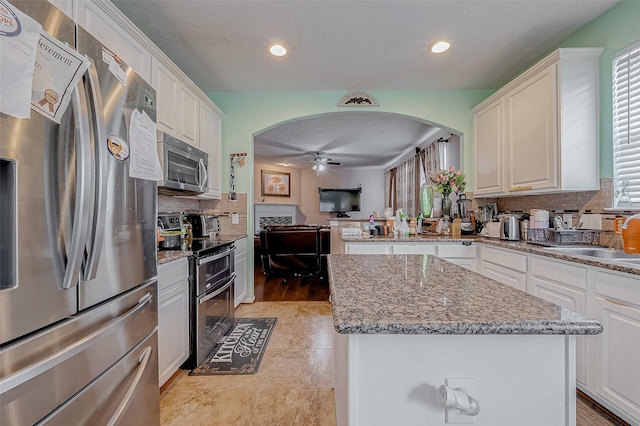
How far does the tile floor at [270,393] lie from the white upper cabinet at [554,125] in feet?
7.53

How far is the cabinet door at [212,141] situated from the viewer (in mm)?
2914

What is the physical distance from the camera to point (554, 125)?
7.07 ft

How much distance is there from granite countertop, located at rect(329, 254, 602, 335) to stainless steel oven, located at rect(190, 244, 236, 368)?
52.7 inches

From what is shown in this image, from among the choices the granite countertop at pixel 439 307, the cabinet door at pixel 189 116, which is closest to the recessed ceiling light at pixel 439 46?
the granite countertop at pixel 439 307

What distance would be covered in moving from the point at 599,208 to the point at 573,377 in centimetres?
214

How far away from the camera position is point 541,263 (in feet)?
6.44

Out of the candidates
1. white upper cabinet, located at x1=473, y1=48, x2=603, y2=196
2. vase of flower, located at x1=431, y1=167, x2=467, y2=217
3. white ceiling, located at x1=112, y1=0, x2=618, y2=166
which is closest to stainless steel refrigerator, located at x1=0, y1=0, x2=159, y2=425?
white ceiling, located at x1=112, y1=0, x2=618, y2=166

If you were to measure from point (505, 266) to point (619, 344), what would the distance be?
3.17 feet

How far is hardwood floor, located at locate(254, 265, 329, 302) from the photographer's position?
363 centimetres

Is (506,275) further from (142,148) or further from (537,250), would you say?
(142,148)

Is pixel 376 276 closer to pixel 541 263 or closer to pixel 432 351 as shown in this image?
pixel 432 351

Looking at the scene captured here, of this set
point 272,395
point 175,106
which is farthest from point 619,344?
point 175,106

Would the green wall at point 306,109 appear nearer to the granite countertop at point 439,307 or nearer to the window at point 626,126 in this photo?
the window at point 626,126

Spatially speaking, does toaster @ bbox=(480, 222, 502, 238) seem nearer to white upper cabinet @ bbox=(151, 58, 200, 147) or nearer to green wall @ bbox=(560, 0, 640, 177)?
green wall @ bbox=(560, 0, 640, 177)
